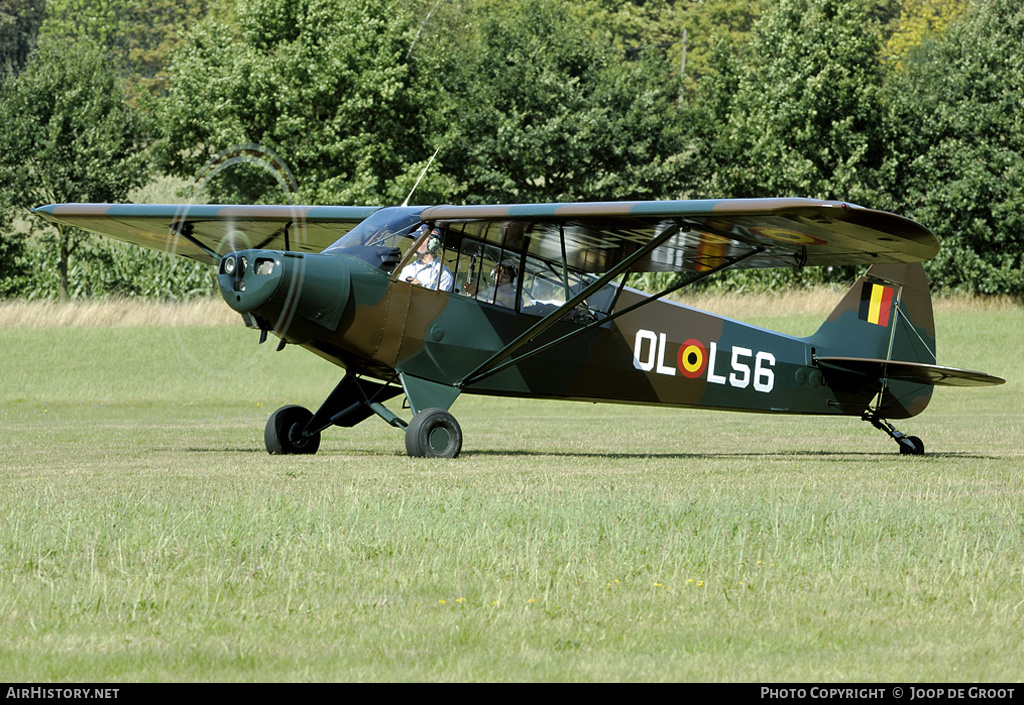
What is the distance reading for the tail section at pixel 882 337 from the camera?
53.6 feet

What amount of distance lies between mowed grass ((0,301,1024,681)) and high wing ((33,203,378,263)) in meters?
2.98

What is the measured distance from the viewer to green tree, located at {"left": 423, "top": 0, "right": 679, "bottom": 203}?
47.4 m

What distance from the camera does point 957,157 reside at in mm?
44406

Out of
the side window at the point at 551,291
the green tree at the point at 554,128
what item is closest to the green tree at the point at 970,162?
the green tree at the point at 554,128

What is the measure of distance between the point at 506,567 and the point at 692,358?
354 inches

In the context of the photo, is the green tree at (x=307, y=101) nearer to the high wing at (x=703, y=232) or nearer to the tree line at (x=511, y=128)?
the tree line at (x=511, y=128)

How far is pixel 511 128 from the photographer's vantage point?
47.4m

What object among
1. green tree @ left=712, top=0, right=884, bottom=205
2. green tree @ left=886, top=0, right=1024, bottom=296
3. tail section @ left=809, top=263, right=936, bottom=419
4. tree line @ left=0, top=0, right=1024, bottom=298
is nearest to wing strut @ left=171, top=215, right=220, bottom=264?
tail section @ left=809, top=263, right=936, bottom=419

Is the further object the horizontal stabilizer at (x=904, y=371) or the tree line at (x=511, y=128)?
the tree line at (x=511, y=128)

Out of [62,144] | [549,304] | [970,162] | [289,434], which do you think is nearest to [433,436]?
[289,434]

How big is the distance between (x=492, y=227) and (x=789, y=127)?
1354 inches
